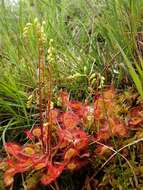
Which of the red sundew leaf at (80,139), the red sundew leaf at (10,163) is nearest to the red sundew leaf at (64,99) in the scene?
the red sundew leaf at (80,139)

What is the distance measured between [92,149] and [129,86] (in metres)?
0.39

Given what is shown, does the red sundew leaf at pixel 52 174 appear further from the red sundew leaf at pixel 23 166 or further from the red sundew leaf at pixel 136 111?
the red sundew leaf at pixel 136 111

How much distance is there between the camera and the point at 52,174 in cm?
134

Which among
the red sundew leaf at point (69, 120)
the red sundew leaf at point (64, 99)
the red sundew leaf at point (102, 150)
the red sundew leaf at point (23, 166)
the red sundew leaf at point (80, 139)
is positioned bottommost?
the red sundew leaf at point (23, 166)

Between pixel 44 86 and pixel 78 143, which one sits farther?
pixel 44 86

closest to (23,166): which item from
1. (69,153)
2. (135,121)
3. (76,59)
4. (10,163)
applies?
(10,163)

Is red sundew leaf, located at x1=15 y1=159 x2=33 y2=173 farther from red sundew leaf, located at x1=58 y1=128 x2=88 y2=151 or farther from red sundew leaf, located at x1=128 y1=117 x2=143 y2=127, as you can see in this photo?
red sundew leaf, located at x1=128 y1=117 x2=143 y2=127

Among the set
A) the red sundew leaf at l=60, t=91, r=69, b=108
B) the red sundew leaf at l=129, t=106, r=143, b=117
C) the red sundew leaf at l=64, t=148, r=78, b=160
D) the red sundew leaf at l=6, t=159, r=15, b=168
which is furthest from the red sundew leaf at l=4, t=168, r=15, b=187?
the red sundew leaf at l=129, t=106, r=143, b=117

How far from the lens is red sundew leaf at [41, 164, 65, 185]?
1.33 m

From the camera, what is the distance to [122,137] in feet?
4.69

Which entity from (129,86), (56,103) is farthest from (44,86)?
(129,86)

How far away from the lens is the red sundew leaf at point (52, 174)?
1334 mm

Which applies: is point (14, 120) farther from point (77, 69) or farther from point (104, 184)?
point (104, 184)

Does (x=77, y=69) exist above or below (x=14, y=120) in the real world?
above
